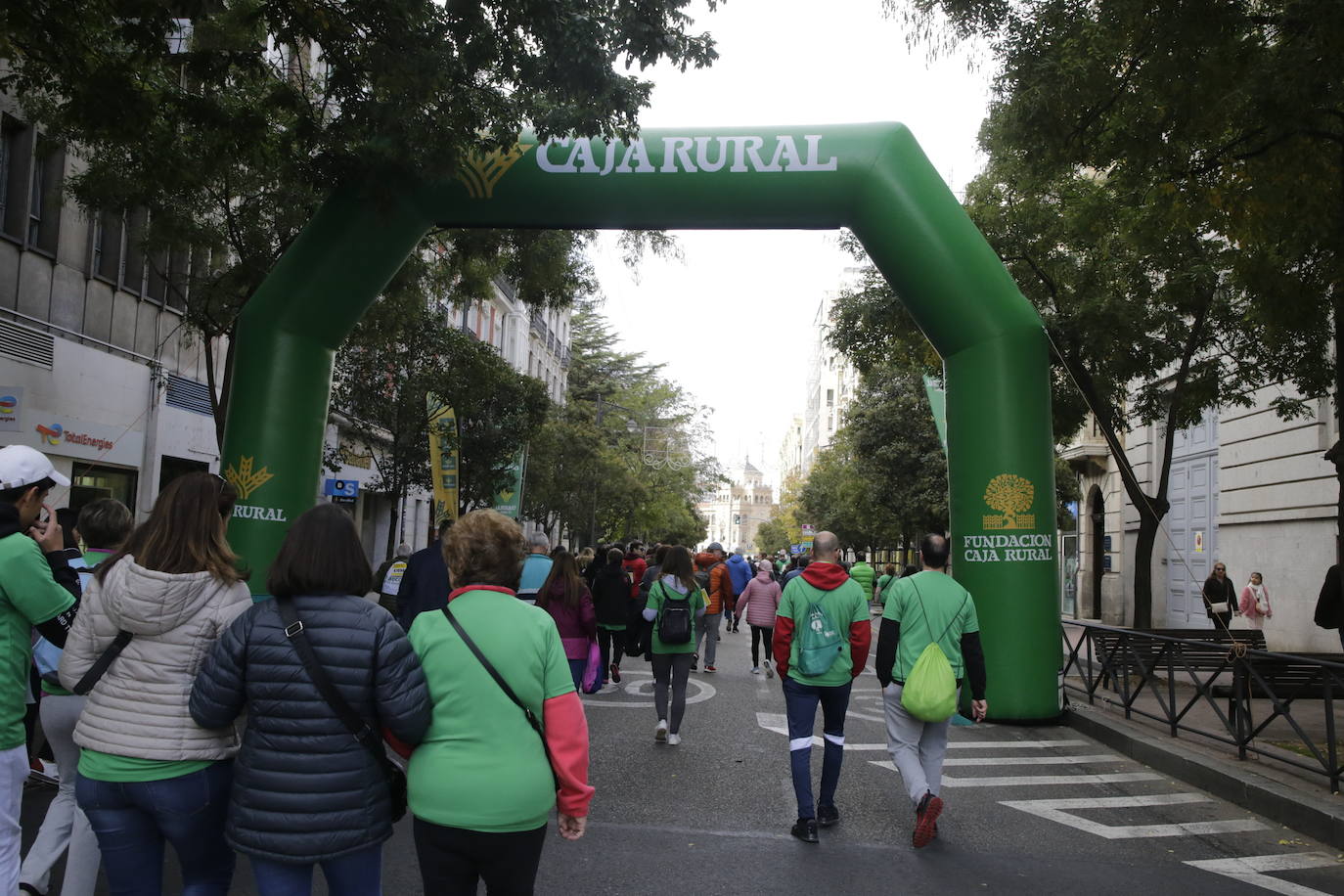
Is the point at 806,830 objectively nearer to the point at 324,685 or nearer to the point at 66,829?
the point at 66,829

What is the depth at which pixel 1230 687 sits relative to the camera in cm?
1039

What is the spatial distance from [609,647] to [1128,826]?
24.8ft

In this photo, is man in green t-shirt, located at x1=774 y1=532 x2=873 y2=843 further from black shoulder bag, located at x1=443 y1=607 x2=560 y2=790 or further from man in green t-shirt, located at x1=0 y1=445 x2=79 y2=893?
man in green t-shirt, located at x1=0 y1=445 x2=79 y2=893

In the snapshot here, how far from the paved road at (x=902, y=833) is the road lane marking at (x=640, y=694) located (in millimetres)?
1740

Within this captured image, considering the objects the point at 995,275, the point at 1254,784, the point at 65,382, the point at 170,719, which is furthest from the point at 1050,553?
the point at 65,382

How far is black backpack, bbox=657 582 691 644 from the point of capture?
923 centimetres

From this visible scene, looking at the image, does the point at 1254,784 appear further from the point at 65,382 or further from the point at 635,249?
the point at 65,382

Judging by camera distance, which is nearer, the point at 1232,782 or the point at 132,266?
the point at 1232,782

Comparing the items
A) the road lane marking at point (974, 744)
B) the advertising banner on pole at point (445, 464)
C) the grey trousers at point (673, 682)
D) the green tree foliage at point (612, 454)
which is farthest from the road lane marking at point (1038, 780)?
the green tree foliage at point (612, 454)

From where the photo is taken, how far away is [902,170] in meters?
11.0

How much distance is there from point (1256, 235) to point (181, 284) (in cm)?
1663

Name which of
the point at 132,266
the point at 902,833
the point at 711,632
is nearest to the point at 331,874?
the point at 902,833

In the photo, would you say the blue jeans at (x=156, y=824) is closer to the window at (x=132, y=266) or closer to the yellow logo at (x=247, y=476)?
the yellow logo at (x=247, y=476)

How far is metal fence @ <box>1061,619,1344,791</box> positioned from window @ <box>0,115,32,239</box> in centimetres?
1430
